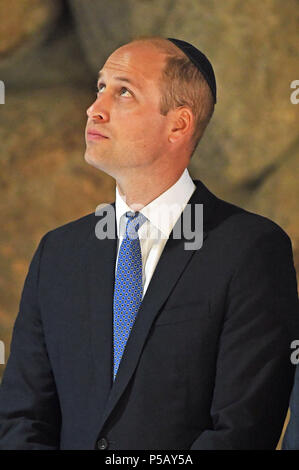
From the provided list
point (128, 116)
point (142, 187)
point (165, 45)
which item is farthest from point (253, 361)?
point (165, 45)

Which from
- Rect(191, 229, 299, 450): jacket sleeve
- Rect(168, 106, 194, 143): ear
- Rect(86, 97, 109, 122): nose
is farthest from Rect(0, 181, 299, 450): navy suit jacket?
Rect(86, 97, 109, 122): nose

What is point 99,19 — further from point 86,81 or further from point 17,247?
point 17,247

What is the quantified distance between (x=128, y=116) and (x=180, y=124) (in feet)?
0.33

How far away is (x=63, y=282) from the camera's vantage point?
1714 millimetres

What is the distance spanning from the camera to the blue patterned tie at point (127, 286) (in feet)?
5.31

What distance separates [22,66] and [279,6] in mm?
629

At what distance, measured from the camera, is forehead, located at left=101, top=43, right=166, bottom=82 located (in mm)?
1672

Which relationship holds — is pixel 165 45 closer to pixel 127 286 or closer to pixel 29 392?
pixel 127 286

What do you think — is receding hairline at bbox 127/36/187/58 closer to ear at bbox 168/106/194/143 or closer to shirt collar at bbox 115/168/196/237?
ear at bbox 168/106/194/143

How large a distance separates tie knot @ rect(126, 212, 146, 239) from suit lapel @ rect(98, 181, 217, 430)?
0.06m

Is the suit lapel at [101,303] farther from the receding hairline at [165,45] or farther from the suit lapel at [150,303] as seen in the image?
the receding hairline at [165,45]

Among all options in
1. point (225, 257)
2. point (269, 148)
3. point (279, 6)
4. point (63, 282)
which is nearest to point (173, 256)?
point (225, 257)

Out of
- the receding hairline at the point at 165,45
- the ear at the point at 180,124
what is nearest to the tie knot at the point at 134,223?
the ear at the point at 180,124

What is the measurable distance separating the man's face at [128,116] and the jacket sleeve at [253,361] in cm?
25
